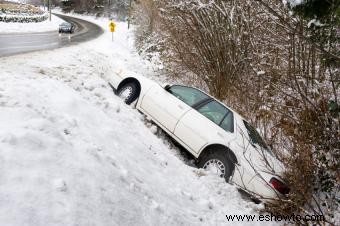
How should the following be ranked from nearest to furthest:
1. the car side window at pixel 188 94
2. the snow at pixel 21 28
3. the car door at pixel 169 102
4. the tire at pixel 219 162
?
the tire at pixel 219 162 → the car door at pixel 169 102 → the car side window at pixel 188 94 → the snow at pixel 21 28

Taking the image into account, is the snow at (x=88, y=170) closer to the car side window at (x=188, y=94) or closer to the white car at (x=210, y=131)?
the white car at (x=210, y=131)

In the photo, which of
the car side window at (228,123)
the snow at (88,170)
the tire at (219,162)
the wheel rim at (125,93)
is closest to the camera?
the snow at (88,170)

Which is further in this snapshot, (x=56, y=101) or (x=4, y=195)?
(x=56, y=101)

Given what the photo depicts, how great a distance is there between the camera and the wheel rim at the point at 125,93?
8.34 m

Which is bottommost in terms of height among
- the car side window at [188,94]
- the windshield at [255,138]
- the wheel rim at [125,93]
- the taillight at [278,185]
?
the taillight at [278,185]

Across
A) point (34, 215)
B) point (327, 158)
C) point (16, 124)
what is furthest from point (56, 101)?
point (327, 158)

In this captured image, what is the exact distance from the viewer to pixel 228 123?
6789mm

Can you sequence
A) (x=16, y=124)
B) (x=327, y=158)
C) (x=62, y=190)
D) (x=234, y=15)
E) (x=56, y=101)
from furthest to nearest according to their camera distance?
(x=234, y=15) → (x=56, y=101) → (x=327, y=158) → (x=16, y=124) → (x=62, y=190)

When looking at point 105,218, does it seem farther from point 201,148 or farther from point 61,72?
point 61,72

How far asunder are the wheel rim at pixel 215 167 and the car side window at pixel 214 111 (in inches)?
35.5

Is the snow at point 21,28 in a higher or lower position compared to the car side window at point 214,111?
lower

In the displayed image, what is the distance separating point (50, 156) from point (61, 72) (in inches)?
212

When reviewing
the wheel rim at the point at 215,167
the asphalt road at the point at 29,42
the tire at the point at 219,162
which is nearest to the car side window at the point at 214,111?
the tire at the point at 219,162

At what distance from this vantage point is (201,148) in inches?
260
